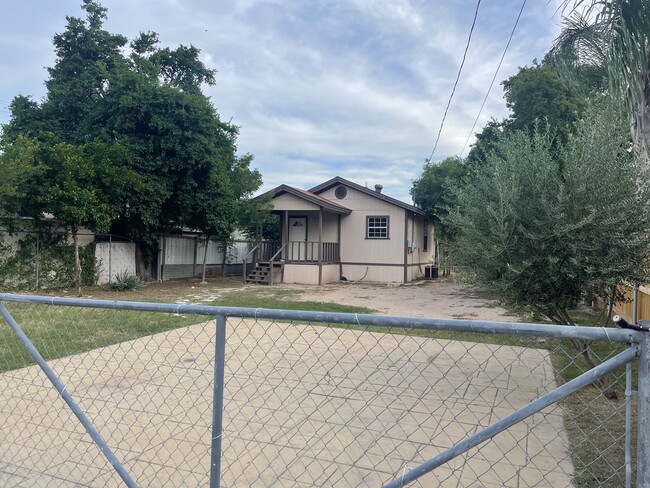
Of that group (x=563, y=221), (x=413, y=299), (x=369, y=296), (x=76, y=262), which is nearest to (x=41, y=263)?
(x=76, y=262)

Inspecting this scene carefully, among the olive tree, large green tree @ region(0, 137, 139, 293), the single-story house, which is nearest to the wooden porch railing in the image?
the single-story house

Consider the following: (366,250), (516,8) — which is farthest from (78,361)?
(366,250)

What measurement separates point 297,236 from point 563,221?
1678 cm

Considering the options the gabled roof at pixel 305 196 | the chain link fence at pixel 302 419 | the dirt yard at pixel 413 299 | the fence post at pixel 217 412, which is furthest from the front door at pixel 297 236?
the fence post at pixel 217 412

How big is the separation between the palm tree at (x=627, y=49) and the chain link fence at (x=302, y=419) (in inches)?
98.1

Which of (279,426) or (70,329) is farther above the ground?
(70,329)

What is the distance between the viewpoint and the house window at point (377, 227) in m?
19.6

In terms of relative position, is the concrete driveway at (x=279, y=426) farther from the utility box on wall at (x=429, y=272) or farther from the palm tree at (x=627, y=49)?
the utility box on wall at (x=429, y=272)

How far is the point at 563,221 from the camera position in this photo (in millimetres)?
4098

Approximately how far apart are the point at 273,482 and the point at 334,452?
2.03ft

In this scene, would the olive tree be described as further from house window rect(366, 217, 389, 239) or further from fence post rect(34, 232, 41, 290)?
house window rect(366, 217, 389, 239)

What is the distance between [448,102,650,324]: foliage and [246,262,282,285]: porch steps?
14.0 m

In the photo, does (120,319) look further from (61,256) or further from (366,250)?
(366,250)

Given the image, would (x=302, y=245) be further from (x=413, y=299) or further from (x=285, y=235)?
(x=413, y=299)
